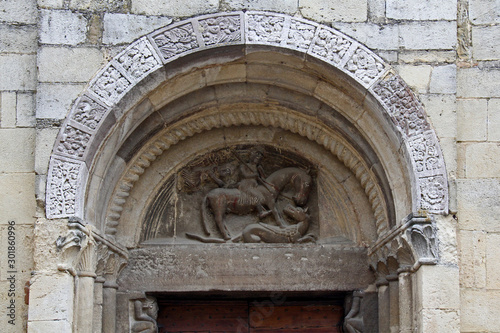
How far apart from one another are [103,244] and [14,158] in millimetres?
1045

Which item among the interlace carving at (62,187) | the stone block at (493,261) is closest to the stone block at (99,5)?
the interlace carving at (62,187)

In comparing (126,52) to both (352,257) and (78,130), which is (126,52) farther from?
(352,257)

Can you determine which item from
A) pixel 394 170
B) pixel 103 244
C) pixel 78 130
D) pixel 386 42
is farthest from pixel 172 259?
pixel 386 42

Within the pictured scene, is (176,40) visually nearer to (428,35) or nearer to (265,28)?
(265,28)

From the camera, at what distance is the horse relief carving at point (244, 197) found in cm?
786

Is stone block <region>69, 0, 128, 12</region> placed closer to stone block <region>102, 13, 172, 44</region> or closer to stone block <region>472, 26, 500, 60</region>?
stone block <region>102, 13, 172, 44</region>

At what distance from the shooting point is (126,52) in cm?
710

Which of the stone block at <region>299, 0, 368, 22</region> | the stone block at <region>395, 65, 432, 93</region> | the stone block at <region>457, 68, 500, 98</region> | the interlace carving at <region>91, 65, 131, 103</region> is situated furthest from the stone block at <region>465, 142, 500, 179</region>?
the interlace carving at <region>91, 65, 131, 103</region>

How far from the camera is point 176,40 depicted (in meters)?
7.12

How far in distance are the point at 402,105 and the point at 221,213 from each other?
6.47 ft

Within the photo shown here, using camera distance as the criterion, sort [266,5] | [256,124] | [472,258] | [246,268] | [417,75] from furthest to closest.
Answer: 1. [256,124]
2. [246,268]
3. [266,5]
4. [417,75]
5. [472,258]

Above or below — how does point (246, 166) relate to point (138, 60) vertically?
below

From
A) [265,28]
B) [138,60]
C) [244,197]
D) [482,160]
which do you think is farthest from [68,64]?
[482,160]

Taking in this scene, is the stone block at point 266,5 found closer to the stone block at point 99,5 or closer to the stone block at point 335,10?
the stone block at point 335,10
